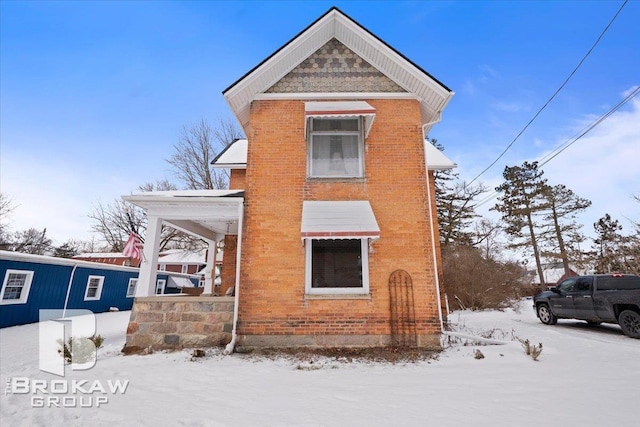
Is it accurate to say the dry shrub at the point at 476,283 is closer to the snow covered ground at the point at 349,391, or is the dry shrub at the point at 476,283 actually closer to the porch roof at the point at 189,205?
the snow covered ground at the point at 349,391

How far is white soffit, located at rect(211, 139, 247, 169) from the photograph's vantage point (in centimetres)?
1245

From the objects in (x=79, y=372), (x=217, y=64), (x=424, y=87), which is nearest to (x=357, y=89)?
(x=424, y=87)

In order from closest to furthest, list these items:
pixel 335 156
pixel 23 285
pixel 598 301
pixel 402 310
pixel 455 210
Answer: pixel 402 310
pixel 335 156
pixel 598 301
pixel 23 285
pixel 455 210

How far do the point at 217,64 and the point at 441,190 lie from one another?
73.4 feet

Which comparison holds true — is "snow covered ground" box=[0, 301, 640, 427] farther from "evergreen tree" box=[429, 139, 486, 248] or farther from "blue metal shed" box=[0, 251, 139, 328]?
"evergreen tree" box=[429, 139, 486, 248]

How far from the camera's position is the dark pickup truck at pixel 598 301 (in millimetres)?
9300

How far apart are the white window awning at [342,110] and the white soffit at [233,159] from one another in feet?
16.0

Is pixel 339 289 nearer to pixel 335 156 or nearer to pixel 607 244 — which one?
pixel 335 156

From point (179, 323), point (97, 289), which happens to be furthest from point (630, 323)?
point (97, 289)

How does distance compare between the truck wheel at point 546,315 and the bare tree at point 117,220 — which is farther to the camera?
the bare tree at point 117,220

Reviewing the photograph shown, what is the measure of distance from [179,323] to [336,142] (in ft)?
21.5

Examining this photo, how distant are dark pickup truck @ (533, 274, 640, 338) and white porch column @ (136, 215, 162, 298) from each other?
1432 cm

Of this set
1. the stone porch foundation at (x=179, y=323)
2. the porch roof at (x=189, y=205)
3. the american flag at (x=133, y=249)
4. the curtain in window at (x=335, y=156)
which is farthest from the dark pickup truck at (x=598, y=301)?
the american flag at (x=133, y=249)

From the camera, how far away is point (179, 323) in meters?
7.61
